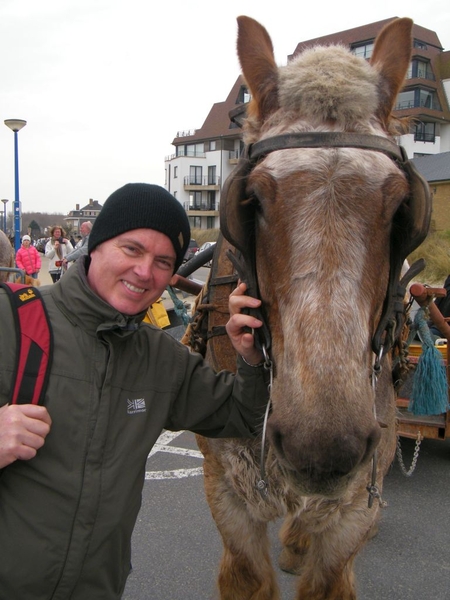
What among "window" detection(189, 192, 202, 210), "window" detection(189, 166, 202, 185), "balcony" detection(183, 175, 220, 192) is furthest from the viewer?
"window" detection(189, 192, 202, 210)

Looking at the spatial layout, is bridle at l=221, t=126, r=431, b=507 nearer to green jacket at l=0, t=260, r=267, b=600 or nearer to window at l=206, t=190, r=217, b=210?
green jacket at l=0, t=260, r=267, b=600

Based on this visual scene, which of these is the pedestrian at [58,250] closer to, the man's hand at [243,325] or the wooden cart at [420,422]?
the wooden cart at [420,422]

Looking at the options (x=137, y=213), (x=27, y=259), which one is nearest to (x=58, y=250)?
(x=27, y=259)

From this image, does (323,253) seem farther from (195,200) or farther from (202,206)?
(195,200)

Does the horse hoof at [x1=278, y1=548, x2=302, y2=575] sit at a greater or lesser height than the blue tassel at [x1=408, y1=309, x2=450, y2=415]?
lesser

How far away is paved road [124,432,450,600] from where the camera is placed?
3217 mm

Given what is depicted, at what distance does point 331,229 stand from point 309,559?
5.93 feet

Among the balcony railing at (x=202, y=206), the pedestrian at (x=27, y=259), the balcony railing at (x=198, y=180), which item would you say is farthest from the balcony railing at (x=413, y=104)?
the pedestrian at (x=27, y=259)

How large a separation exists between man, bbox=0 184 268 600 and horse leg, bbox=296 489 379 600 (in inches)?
26.8

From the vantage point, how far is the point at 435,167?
34500mm

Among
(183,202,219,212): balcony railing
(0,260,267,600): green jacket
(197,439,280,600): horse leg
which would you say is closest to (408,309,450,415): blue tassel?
(197,439,280,600): horse leg

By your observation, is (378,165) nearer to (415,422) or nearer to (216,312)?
(216,312)

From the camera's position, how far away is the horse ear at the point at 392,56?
198 centimetres

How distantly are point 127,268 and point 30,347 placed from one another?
41cm
